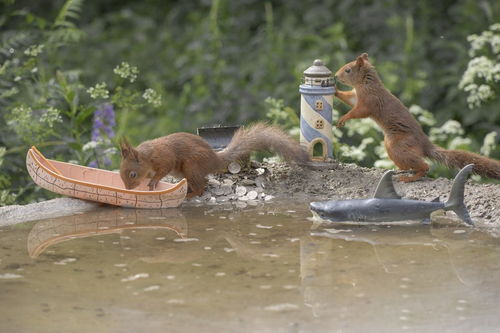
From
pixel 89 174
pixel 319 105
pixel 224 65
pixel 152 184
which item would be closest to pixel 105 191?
pixel 152 184

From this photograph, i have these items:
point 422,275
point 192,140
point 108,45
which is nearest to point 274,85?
point 108,45

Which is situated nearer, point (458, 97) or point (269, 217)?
point (269, 217)

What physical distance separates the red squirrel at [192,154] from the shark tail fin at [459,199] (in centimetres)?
110

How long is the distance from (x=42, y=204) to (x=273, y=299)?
1947mm

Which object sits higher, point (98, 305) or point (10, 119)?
point (10, 119)

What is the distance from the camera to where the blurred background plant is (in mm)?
6348

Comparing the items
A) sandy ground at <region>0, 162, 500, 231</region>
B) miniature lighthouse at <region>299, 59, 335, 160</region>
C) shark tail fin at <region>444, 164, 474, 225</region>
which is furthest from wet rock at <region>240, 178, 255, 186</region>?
shark tail fin at <region>444, 164, 474, 225</region>

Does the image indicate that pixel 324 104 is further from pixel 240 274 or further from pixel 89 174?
pixel 240 274

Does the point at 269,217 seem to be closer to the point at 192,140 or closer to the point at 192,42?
the point at 192,140

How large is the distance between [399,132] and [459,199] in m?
0.83

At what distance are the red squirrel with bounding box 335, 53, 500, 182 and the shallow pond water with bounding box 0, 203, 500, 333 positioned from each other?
0.64 m

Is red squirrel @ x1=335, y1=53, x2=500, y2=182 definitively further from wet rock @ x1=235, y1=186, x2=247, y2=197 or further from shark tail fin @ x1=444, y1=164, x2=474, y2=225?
wet rock @ x1=235, y1=186, x2=247, y2=197

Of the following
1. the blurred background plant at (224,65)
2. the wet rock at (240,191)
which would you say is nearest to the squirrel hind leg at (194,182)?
the wet rock at (240,191)

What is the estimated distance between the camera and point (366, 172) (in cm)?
532
